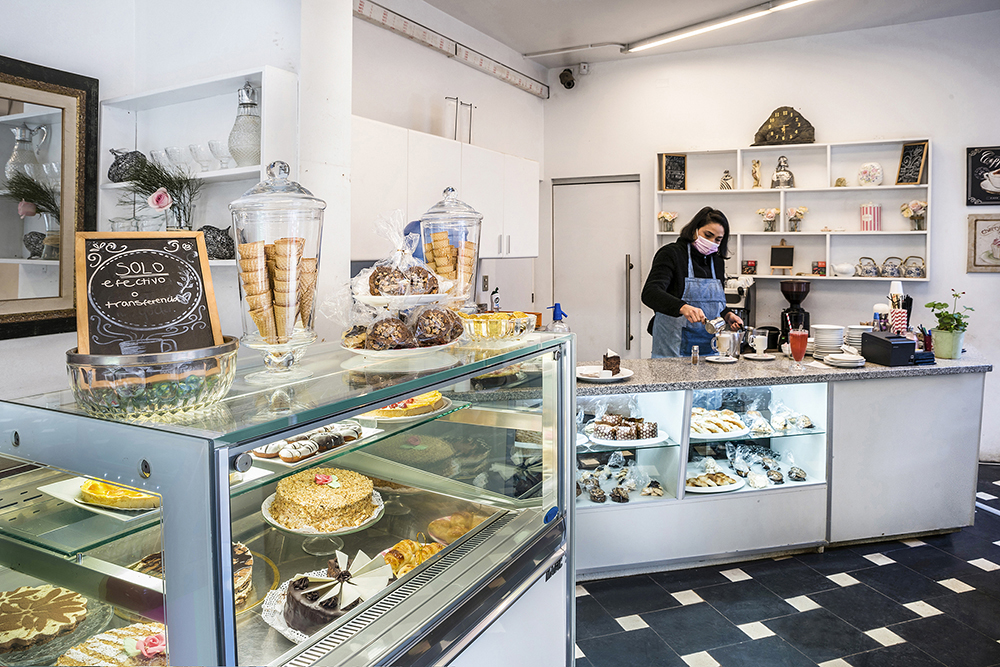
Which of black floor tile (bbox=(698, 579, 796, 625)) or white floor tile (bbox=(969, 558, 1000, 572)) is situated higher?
white floor tile (bbox=(969, 558, 1000, 572))

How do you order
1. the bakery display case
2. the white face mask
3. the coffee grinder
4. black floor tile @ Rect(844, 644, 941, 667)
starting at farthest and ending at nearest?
1. the coffee grinder
2. the white face mask
3. black floor tile @ Rect(844, 644, 941, 667)
4. the bakery display case

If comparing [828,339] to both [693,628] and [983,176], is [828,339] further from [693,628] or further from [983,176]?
[983,176]

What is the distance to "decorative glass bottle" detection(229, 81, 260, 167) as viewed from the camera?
2.38 meters

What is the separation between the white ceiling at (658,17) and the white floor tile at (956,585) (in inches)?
148

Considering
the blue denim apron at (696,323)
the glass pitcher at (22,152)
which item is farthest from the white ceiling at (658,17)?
the glass pitcher at (22,152)

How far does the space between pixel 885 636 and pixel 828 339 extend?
63.4 inches

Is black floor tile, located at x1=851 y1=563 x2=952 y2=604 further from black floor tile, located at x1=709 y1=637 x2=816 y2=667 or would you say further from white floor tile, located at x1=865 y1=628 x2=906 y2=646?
black floor tile, located at x1=709 y1=637 x2=816 y2=667

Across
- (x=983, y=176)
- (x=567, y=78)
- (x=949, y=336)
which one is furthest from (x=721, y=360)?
(x=567, y=78)

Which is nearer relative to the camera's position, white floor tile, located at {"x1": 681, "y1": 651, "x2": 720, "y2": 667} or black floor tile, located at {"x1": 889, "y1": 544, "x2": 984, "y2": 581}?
white floor tile, located at {"x1": 681, "y1": 651, "x2": 720, "y2": 667}

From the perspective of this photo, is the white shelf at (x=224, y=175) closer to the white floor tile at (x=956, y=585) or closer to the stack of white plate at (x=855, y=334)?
the stack of white plate at (x=855, y=334)

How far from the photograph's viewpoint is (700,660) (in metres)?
2.42

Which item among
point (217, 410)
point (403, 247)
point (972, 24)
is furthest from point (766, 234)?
point (217, 410)

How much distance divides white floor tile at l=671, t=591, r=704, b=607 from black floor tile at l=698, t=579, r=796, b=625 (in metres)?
0.03

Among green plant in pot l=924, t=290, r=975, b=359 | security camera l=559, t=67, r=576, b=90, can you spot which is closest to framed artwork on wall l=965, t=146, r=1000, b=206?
green plant in pot l=924, t=290, r=975, b=359
